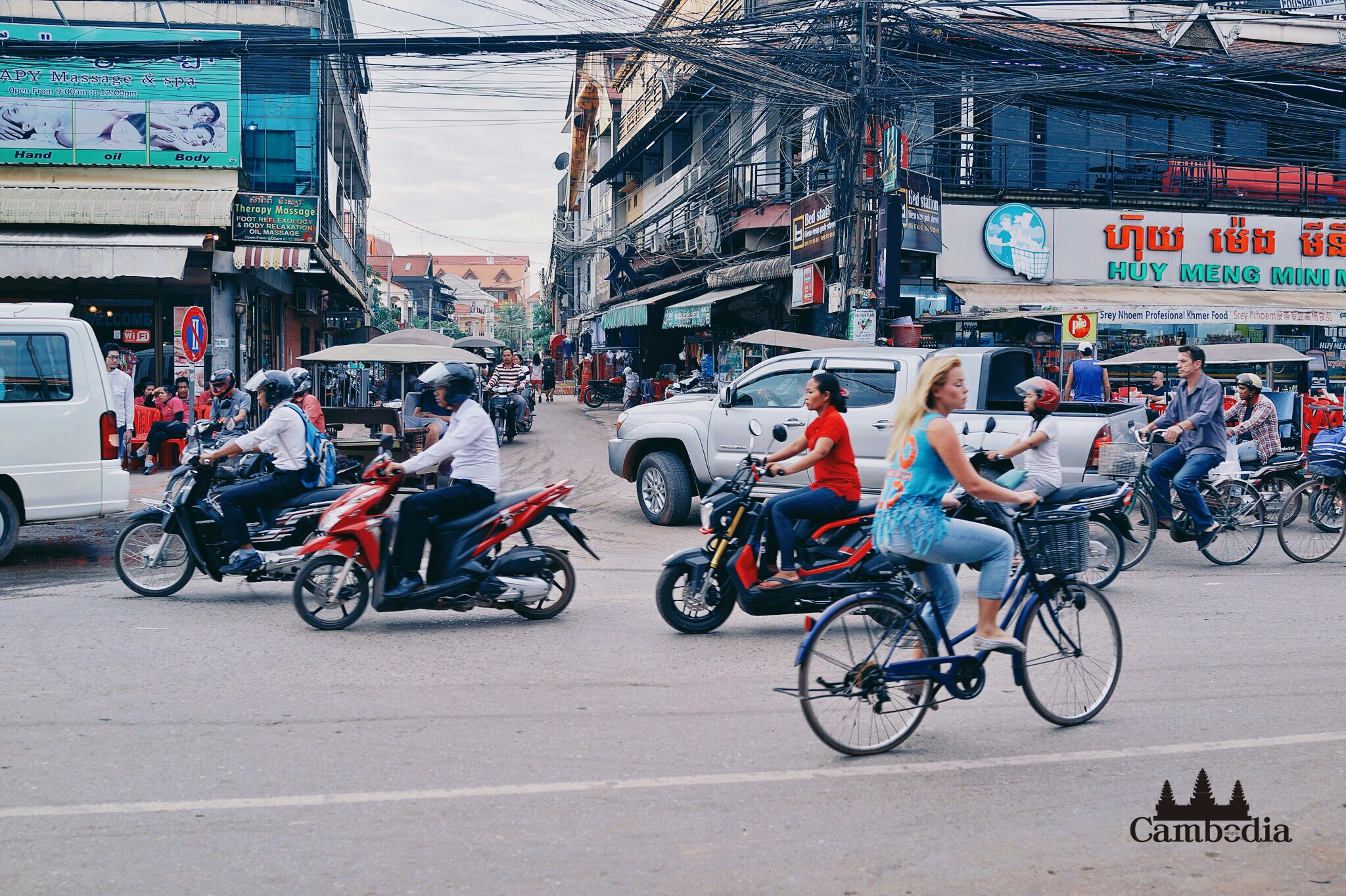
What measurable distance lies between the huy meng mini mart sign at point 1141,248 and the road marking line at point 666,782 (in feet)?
56.4

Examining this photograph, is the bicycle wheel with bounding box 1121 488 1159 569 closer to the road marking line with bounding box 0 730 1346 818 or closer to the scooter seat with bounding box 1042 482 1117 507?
the scooter seat with bounding box 1042 482 1117 507

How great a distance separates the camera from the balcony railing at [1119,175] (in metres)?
21.6

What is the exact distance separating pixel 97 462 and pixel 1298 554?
10637mm

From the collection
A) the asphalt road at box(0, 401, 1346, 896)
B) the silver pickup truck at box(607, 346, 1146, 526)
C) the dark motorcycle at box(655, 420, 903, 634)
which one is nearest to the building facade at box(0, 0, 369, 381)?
the silver pickup truck at box(607, 346, 1146, 526)

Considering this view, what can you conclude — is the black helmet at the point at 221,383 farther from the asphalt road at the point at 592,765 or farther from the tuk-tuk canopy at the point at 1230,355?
the tuk-tuk canopy at the point at 1230,355

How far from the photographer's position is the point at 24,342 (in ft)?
29.8

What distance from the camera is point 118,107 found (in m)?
22.0

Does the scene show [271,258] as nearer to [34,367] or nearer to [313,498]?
[34,367]

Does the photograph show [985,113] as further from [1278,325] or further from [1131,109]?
[1278,325]

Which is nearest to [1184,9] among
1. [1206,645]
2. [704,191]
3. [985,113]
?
[985,113]

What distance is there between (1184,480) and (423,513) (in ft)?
21.2

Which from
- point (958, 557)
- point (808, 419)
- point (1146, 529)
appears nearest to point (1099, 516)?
point (1146, 529)

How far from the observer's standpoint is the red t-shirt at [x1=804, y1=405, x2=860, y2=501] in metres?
6.64

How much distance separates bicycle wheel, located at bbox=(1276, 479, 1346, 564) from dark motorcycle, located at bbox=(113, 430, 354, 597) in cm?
813
